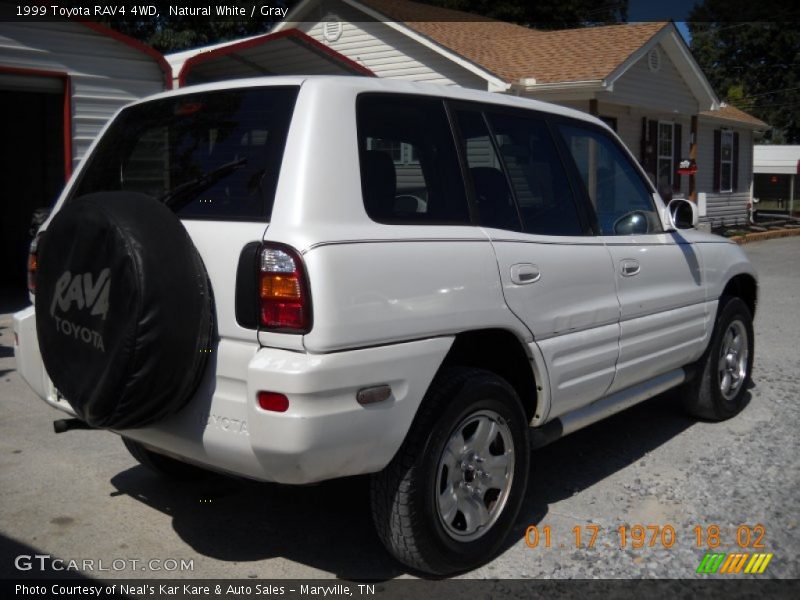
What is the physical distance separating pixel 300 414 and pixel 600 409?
6.75 ft

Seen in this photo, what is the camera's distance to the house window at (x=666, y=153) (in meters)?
20.4

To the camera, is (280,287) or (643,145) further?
(643,145)

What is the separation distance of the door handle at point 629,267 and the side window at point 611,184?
0.58 ft

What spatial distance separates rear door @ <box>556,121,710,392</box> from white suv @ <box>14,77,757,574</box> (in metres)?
0.14

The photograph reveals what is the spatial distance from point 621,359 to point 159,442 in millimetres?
2339

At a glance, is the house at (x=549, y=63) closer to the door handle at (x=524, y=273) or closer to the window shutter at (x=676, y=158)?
the window shutter at (x=676, y=158)

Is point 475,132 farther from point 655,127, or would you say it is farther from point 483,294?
point 655,127

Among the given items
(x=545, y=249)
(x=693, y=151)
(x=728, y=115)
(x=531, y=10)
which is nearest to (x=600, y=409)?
(x=545, y=249)

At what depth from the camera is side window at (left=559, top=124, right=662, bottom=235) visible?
4.57 m

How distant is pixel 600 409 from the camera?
442cm

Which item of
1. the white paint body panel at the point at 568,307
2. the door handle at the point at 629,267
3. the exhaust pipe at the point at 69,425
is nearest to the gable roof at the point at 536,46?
the door handle at the point at 629,267

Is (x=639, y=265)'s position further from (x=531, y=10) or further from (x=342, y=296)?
(x=531, y=10)

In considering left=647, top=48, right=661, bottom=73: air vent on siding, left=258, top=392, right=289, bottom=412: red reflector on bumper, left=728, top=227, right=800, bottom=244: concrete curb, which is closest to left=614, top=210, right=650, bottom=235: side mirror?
left=258, top=392, right=289, bottom=412: red reflector on bumper

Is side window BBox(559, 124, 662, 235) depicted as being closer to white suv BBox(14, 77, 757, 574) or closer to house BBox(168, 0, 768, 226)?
white suv BBox(14, 77, 757, 574)
